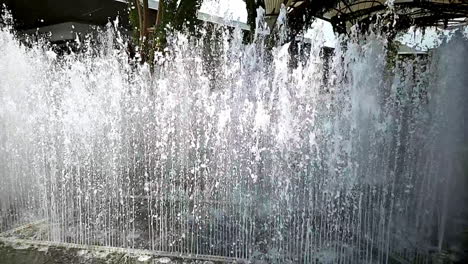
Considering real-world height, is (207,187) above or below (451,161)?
below

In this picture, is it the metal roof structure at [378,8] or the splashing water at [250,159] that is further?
the metal roof structure at [378,8]

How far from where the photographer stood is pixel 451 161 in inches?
192

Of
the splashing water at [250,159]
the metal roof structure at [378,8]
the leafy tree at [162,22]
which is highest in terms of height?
the metal roof structure at [378,8]

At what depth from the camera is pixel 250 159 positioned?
18.7ft

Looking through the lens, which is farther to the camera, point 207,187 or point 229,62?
point 229,62

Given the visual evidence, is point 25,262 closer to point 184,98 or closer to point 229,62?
point 184,98

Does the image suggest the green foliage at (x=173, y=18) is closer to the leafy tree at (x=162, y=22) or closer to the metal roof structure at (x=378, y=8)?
the leafy tree at (x=162, y=22)

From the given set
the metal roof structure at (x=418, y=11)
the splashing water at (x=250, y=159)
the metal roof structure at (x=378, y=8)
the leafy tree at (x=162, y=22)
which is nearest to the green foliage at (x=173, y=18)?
the leafy tree at (x=162, y=22)

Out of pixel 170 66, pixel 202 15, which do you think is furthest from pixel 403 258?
pixel 202 15

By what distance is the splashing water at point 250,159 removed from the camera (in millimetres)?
4062

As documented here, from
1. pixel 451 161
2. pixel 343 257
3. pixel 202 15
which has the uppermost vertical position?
pixel 202 15

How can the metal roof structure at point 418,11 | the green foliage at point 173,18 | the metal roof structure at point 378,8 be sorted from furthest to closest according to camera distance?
1. the metal roof structure at point 418,11
2. the metal roof structure at point 378,8
3. the green foliage at point 173,18

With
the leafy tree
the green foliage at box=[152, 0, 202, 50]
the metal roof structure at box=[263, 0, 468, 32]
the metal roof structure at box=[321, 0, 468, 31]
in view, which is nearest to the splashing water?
the leafy tree

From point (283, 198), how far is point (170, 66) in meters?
5.16
